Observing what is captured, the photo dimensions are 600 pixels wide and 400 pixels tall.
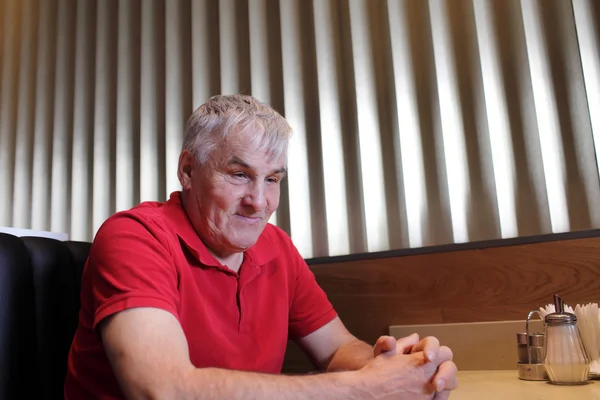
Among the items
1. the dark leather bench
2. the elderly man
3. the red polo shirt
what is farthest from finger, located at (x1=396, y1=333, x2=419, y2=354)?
the dark leather bench

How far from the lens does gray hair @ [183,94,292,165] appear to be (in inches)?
47.4

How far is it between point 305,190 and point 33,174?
1286 mm

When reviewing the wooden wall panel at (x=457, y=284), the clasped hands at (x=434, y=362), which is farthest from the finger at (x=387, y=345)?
the wooden wall panel at (x=457, y=284)

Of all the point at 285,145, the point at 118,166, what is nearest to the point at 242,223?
the point at 285,145

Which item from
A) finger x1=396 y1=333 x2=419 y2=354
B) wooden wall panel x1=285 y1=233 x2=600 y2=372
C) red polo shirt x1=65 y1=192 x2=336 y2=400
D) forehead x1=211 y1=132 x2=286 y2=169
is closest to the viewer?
red polo shirt x1=65 y1=192 x2=336 y2=400

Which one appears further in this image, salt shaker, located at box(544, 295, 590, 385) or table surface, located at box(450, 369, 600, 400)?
salt shaker, located at box(544, 295, 590, 385)

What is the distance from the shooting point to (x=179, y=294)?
3.59 feet

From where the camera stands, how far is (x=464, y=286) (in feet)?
5.18

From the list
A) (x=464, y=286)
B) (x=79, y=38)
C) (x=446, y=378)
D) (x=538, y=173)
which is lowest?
(x=446, y=378)

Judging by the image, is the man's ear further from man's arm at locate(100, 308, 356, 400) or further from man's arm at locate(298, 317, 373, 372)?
man's arm at locate(298, 317, 373, 372)

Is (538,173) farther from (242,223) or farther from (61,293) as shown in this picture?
(61,293)

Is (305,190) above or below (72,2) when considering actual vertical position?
below

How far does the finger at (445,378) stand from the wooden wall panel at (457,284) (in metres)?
0.59

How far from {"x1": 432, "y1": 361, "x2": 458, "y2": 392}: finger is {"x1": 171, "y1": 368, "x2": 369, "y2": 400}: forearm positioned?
0.15 metres
